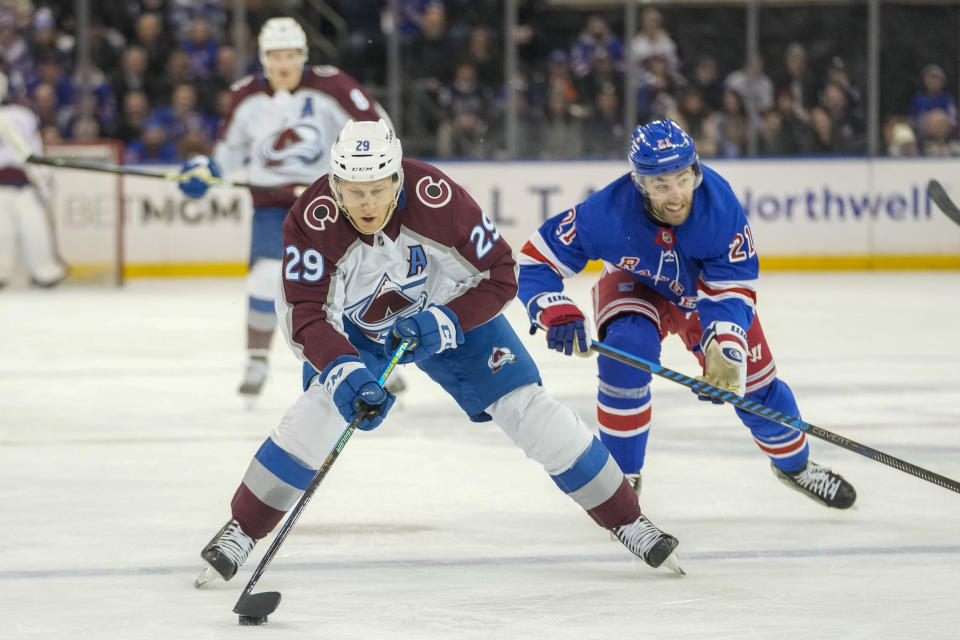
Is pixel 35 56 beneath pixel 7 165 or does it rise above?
above

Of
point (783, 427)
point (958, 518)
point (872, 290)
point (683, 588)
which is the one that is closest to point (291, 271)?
point (683, 588)

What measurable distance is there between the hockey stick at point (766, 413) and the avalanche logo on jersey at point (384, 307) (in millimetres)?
413

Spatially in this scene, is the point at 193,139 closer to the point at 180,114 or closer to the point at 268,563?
the point at 180,114

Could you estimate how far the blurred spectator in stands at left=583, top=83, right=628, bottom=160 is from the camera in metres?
10.4

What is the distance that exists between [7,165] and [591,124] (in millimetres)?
3664

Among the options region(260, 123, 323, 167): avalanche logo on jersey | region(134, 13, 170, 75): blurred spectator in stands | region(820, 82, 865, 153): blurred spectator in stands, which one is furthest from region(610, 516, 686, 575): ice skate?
region(134, 13, 170, 75): blurred spectator in stands

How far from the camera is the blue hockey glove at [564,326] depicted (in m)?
3.32

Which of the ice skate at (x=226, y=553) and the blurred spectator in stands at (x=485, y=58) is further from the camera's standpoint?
the blurred spectator in stands at (x=485, y=58)

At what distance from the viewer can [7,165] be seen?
9.93 m

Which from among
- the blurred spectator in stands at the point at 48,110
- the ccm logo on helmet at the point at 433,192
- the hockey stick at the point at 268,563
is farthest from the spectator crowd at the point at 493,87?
the hockey stick at the point at 268,563

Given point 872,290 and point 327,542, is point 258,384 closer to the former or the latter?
point 327,542

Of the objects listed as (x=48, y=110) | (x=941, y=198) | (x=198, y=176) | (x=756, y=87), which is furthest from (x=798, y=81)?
(x=941, y=198)

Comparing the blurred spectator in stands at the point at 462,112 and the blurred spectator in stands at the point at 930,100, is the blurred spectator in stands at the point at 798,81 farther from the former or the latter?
the blurred spectator in stands at the point at 462,112

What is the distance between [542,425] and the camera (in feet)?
10.1
